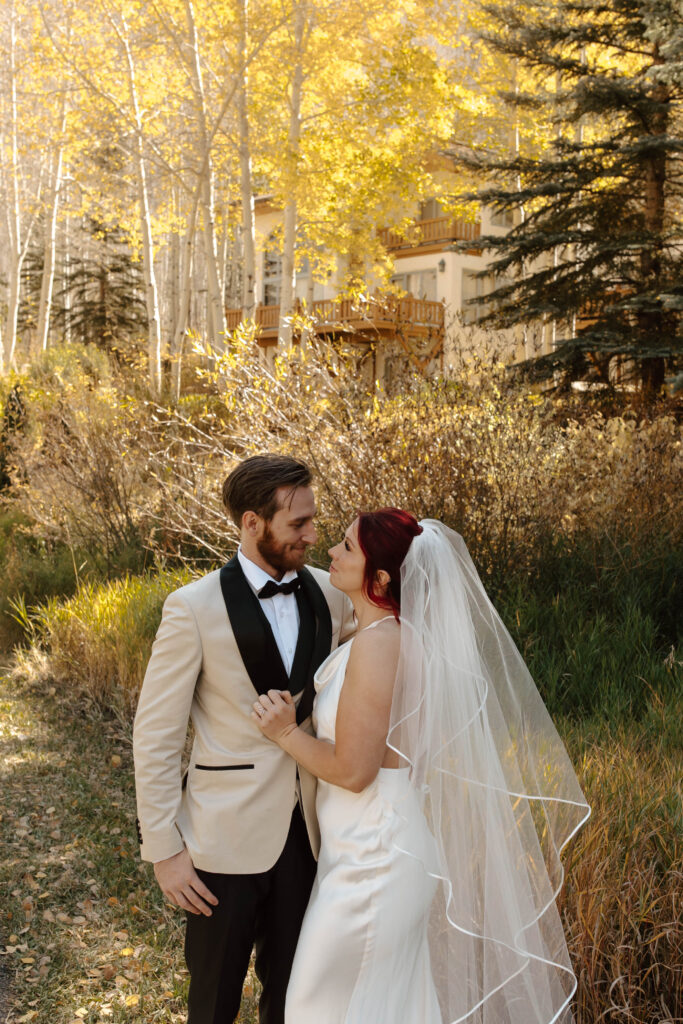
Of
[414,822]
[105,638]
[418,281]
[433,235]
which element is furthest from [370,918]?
[433,235]

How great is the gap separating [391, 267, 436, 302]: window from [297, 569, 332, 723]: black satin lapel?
27274 mm

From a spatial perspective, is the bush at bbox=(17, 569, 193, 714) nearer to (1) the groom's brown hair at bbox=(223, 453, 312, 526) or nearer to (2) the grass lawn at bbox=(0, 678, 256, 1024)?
(2) the grass lawn at bbox=(0, 678, 256, 1024)

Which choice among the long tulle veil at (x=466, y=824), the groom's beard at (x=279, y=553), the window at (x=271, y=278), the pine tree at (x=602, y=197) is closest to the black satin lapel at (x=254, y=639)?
the groom's beard at (x=279, y=553)

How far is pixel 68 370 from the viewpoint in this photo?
20.9 m

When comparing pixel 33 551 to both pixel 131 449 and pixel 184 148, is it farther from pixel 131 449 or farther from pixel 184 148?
pixel 184 148

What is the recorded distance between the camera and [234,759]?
2650 mm

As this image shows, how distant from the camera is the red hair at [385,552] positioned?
2627 millimetres

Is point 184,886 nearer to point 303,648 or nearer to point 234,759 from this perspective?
point 234,759

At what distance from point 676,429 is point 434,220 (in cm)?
2237

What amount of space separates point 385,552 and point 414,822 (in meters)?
0.71

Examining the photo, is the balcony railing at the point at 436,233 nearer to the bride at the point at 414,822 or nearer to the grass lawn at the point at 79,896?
the grass lawn at the point at 79,896

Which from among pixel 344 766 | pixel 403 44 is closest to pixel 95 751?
pixel 344 766

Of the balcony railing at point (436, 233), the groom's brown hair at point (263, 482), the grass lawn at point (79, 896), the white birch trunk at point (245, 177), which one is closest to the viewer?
the groom's brown hair at point (263, 482)

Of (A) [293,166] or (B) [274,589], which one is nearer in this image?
(B) [274,589]
